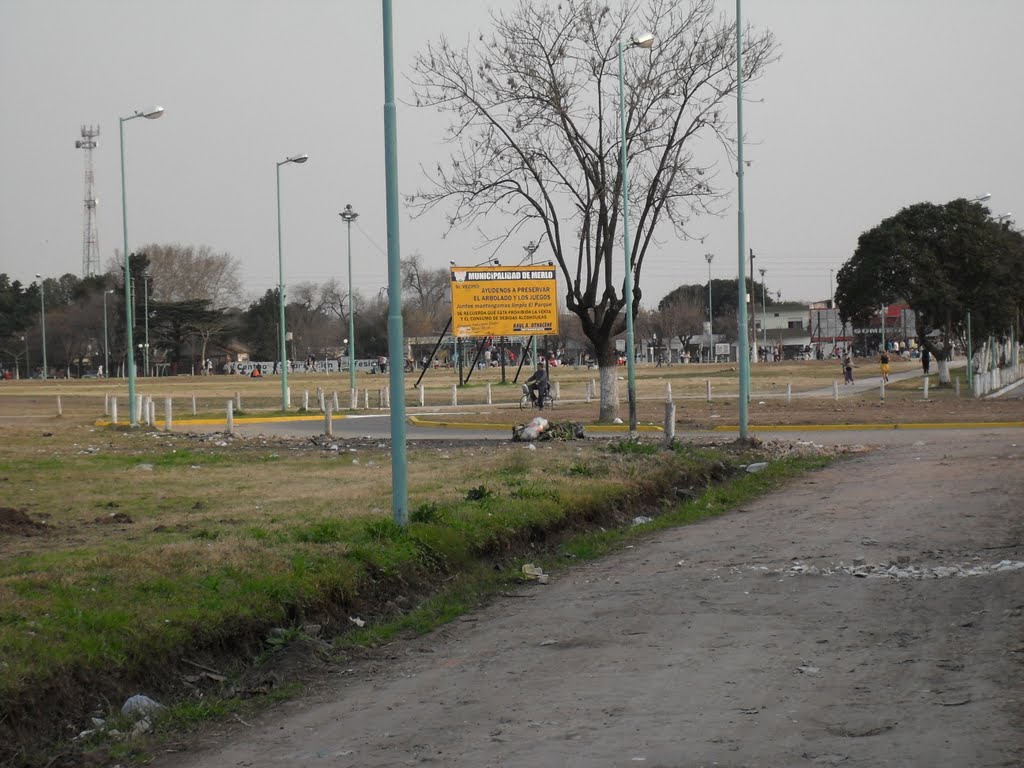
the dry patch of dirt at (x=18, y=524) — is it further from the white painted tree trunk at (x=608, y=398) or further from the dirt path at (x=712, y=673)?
the white painted tree trunk at (x=608, y=398)

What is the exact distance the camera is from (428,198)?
33.4 metres

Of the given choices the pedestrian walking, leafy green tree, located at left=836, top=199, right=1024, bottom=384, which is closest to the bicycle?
leafy green tree, located at left=836, top=199, right=1024, bottom=384

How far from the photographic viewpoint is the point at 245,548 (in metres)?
10.7

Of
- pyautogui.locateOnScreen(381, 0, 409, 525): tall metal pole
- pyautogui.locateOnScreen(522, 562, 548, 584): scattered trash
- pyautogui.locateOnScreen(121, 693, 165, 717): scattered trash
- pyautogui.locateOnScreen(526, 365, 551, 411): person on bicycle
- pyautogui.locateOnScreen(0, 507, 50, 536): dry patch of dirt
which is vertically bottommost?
pyautogui.locateOnScreen(522, 562, 548, 584): scattered trash

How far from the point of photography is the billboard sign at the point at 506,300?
1877 inches

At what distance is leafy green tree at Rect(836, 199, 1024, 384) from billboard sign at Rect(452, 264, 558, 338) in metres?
14.3

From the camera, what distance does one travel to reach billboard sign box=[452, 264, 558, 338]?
4769cm

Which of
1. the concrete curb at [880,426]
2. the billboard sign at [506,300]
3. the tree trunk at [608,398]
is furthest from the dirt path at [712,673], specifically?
the billboard sign at [506,300]

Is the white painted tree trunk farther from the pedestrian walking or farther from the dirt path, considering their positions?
the pedestrian walking

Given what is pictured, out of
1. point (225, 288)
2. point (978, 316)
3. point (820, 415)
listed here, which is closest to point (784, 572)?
point (820, 415)

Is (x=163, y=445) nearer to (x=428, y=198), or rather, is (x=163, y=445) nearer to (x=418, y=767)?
(x=428, y=198)

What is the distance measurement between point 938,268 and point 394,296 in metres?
43.1

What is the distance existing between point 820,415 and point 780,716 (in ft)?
94.2

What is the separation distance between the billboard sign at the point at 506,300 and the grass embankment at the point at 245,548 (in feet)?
84.7
